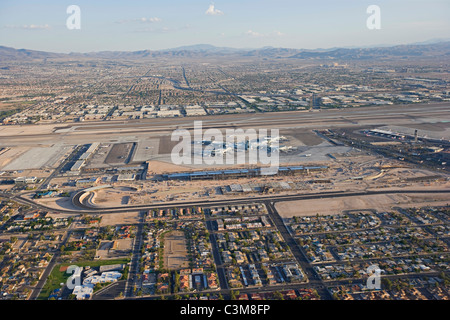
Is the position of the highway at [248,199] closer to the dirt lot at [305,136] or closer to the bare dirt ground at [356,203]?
the bare dirt ground at [356,203]

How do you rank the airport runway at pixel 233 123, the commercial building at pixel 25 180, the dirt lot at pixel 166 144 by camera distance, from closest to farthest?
the commercial building at pixel 25 180 < the dirt lot at pixel 166 144 < the airport runway at pixel 233 123

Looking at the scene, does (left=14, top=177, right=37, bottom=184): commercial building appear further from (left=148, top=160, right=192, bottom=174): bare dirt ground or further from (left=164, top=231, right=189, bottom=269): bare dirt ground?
(left=164, top=231, right=189, bottom=269): bare dirt ground

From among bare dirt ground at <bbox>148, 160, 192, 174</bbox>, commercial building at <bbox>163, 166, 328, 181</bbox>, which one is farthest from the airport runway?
commercial building at <bbox>163, 166, 328, 181</bbox>

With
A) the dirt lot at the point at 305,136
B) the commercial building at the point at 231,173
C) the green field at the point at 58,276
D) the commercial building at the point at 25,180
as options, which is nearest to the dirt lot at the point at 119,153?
the commercial building at the point at 25,180

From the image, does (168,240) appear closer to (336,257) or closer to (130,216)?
(130,216)

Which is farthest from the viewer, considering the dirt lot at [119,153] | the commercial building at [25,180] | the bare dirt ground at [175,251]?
the dirt lot at [119,153]
